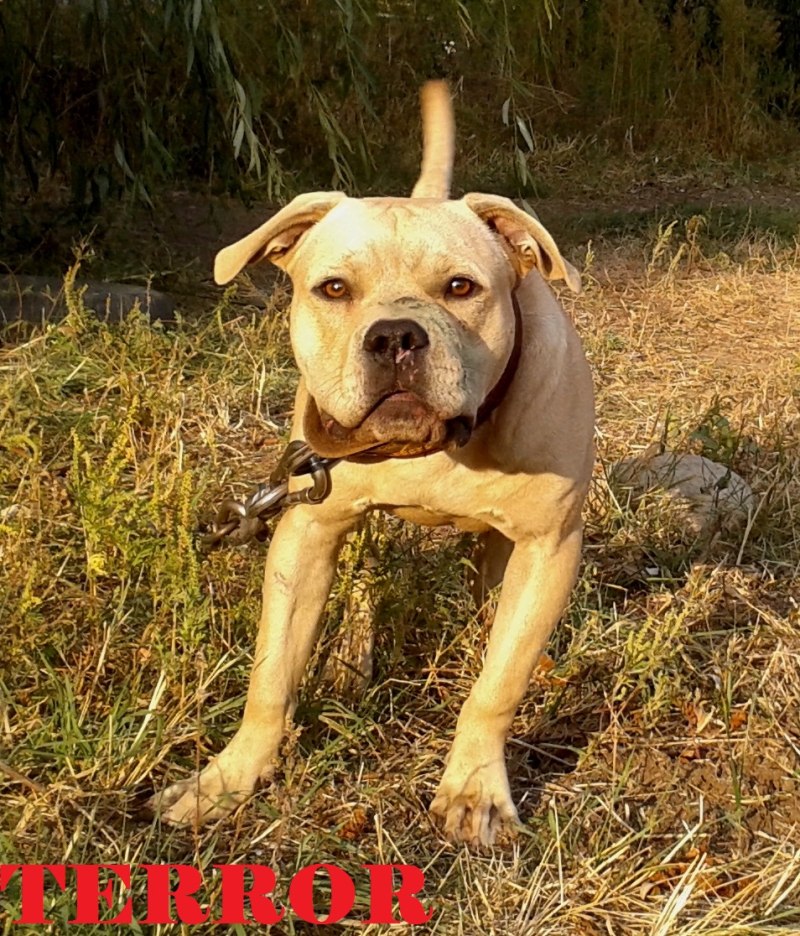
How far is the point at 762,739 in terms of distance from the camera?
2.50 meters

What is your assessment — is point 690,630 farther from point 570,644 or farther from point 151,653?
point 151,653

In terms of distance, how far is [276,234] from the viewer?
2.20 m

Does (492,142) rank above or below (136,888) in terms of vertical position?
below

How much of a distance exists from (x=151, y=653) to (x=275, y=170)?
2194 millimetres

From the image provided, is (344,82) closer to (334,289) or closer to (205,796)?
(334,289)

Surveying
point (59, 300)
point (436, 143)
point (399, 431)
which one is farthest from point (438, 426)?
point (59, 300)

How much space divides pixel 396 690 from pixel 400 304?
977 millimetres

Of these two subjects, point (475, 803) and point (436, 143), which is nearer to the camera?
point (475, 803)

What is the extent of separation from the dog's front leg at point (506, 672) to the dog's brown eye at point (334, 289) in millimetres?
619

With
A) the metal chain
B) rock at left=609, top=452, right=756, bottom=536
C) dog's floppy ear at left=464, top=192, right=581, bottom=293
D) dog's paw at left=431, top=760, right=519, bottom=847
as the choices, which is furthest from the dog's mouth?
rock at left=609, top=452, right=756, bottom=536

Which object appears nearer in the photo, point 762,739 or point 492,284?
point 492,284

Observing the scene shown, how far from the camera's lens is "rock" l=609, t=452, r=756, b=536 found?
10.8 feet

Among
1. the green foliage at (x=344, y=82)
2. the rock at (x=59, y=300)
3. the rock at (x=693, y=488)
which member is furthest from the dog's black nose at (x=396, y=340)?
the rock at (x=59, y=300)

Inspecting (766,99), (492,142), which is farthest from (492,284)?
(766,99)
